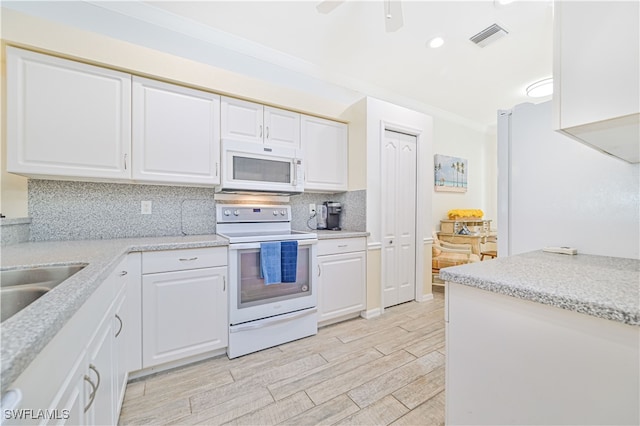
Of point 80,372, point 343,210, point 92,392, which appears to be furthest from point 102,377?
point 343,210

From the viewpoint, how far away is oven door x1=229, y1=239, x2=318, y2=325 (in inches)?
77.4

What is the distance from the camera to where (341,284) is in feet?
8.44

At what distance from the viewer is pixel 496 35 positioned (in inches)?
100.0

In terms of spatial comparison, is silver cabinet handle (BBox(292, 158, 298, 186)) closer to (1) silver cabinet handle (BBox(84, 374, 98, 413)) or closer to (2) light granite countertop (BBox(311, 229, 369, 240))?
(2) light granite countertop (BBox(311, 229, 369, 240))

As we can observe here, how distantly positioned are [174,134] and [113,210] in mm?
774

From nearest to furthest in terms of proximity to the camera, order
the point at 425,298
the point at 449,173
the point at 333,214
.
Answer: the point at 333,214
the point at 425,298
the point at 449,173

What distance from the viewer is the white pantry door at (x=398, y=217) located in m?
2.96

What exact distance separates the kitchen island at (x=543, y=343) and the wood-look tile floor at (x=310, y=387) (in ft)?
2.38

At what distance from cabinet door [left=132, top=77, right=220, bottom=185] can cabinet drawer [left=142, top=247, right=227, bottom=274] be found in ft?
2.03

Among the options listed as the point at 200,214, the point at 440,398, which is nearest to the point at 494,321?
the point at 440,398

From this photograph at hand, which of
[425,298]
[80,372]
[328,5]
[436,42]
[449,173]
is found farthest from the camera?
[449,173]

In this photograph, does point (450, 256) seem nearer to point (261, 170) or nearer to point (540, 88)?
point (540, 88)

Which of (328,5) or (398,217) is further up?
(328,5)

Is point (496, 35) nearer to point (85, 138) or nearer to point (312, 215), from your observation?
point (312, 215)
